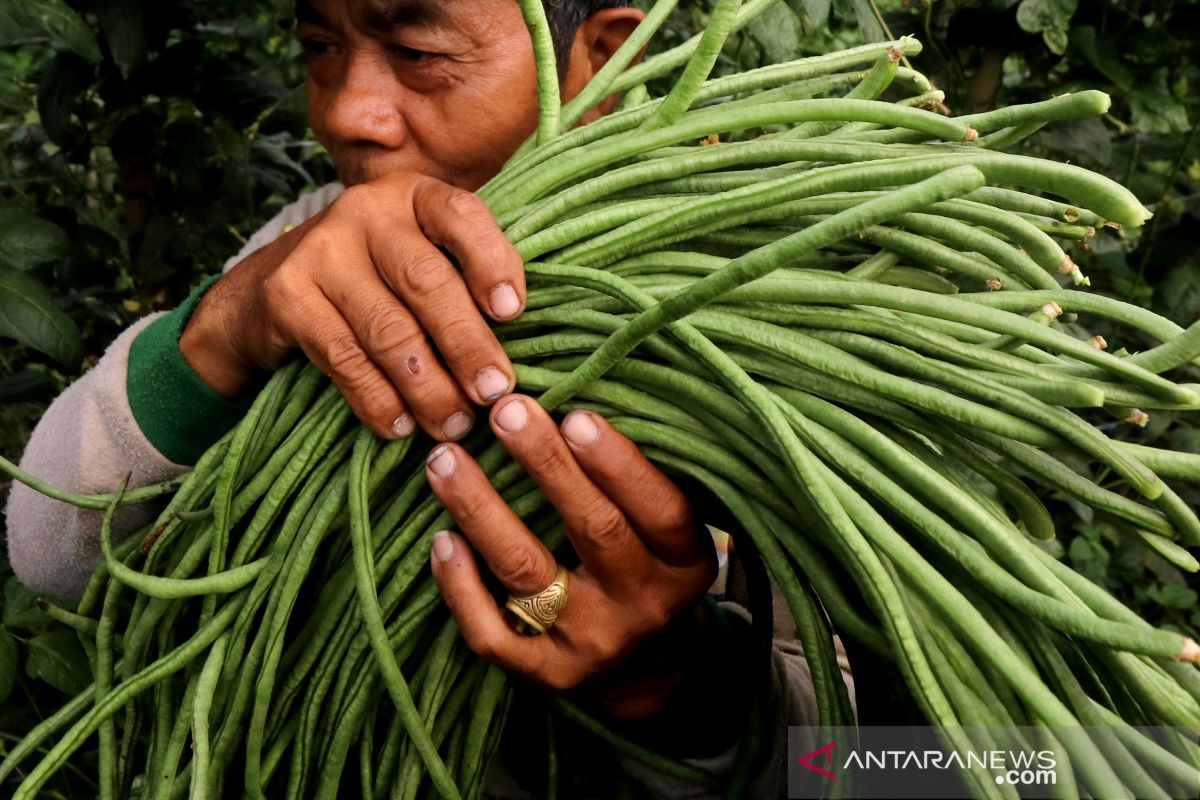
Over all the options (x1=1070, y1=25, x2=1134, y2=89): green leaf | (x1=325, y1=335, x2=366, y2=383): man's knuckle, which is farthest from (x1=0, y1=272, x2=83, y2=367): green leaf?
(x1=1070, y1=25, x2=1134, y2=89): green leaf

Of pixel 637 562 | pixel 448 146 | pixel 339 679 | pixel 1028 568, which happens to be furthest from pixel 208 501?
pixel 1028 568

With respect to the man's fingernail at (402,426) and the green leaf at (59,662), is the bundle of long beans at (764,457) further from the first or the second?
the green leaf at (59,662)

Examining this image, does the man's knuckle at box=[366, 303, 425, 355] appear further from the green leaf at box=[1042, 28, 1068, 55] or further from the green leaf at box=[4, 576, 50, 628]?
the green leaf at box=[1042, 28, 1068, 55]

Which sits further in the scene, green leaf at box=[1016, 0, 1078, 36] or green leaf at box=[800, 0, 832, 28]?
green leaf at box=[1016, 0, 1078, 36]

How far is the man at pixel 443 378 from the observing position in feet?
2.51

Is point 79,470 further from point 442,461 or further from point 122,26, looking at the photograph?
point 122,26

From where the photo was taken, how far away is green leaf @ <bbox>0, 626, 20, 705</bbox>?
1.05 m

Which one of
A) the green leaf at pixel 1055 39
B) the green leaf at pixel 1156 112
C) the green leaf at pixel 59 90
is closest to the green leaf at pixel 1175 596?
the green leaf at pixel 1156 112

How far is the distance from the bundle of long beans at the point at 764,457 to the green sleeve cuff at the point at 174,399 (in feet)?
0.50

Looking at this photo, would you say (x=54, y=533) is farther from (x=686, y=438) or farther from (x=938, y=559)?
(x=938, y=559)

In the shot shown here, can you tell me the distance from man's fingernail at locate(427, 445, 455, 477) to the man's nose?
1.57 feet

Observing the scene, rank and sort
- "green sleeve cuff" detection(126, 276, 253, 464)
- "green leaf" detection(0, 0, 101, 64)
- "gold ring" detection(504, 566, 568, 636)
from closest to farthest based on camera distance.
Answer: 1. "gold ring" detection(504, 566, 568, 636)
2. "green sleeve cuff" detection(126, 276, 253, 464)
3. "green leaf" detection(0, 0, 101, 64)

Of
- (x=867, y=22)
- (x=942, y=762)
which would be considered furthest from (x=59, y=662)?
(x=867, y=22)

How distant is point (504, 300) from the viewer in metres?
0.75
